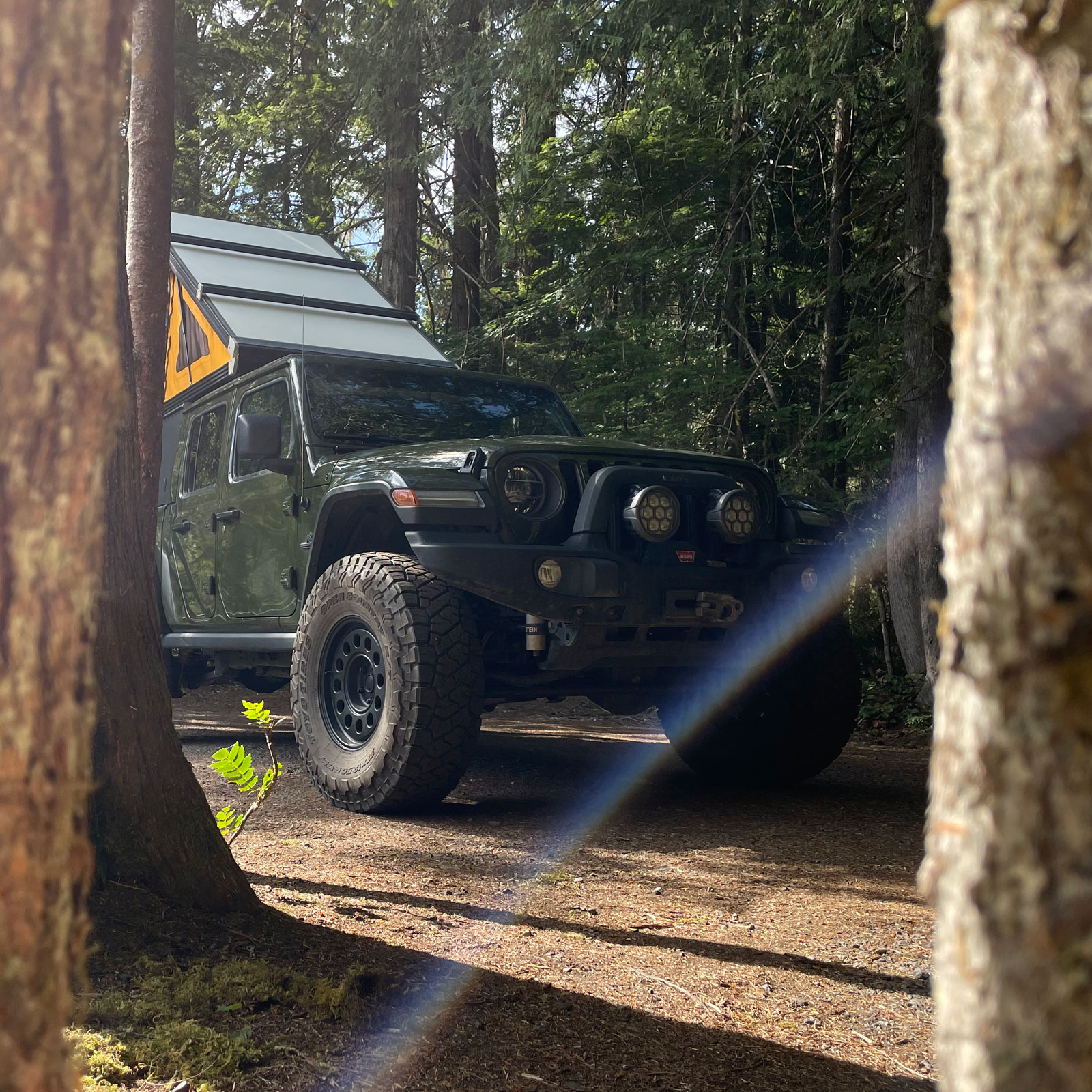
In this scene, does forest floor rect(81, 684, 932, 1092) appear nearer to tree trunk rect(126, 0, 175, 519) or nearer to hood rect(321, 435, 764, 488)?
hood rect(321, 435, 764, 488)

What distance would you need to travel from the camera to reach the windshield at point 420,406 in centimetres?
650

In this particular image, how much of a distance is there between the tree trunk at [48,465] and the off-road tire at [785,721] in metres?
4.72

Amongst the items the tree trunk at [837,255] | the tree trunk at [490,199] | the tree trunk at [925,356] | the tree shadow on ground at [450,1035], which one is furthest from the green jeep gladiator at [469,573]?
the tree trunk at [490,199]

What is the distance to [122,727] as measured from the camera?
3.20 metres

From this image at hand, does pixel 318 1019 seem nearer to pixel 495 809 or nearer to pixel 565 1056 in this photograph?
pixel 565 1056

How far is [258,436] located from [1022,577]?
17.1ft

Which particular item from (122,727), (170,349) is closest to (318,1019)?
(122,727)

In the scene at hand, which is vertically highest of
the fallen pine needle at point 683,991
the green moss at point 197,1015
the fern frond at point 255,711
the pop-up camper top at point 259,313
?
the pop-up camper top at point 259,313

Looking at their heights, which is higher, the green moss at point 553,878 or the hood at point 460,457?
the hood at point 460,457

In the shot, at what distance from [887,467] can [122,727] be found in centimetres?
922

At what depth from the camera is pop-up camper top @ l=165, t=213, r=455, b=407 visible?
7.35 meters

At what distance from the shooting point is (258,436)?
584 cm

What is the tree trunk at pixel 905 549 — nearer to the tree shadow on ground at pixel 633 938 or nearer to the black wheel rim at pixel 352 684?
the black wheel rim at pixel 352 684

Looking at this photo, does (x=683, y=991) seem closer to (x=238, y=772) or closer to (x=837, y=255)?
(x=238, y=772)
